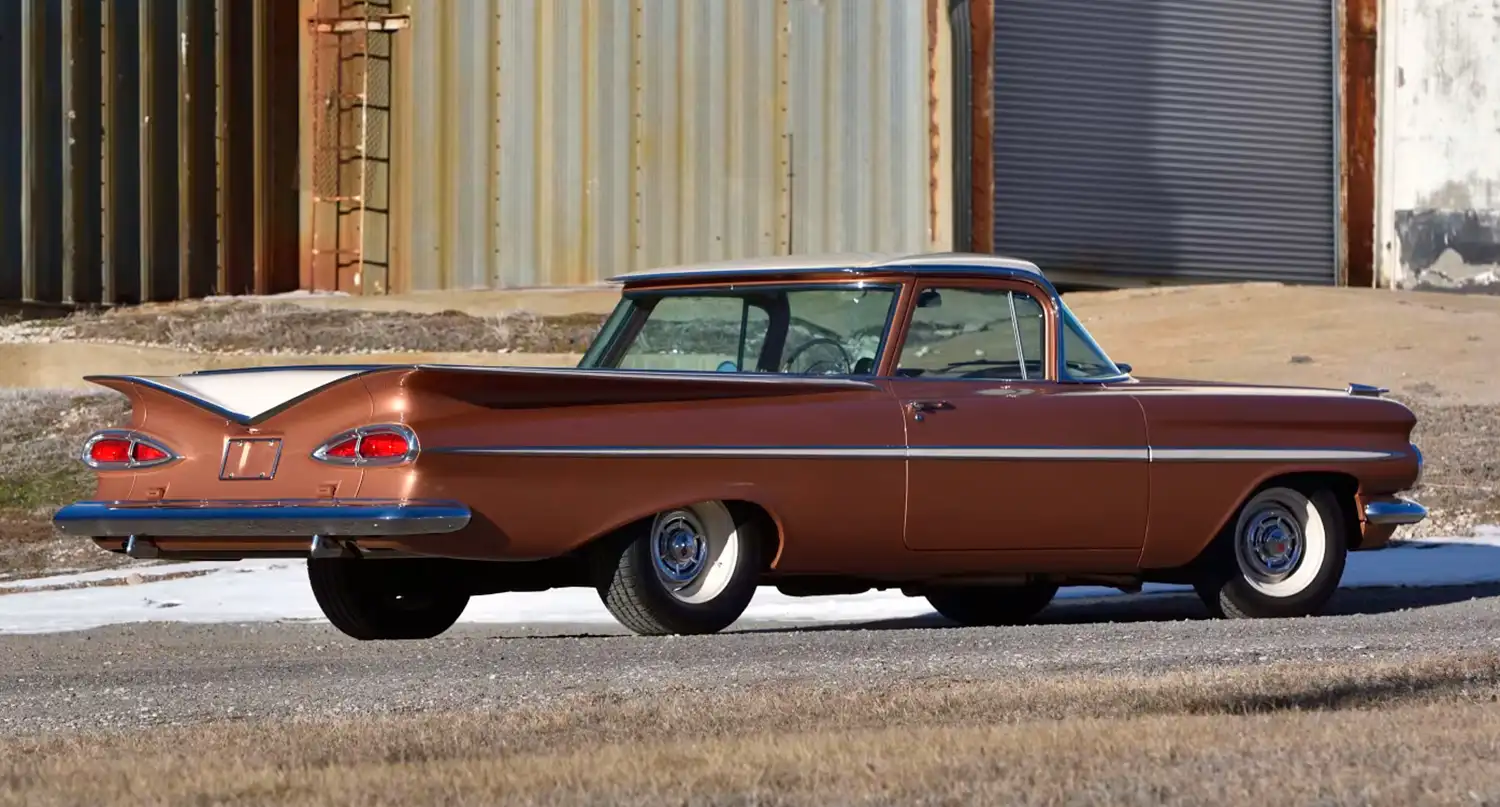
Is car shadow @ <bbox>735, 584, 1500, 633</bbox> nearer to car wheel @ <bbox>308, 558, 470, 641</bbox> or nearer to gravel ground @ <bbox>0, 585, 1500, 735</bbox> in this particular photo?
gravel ground @ <bbox>0, 585, 1500, 735</bbox>

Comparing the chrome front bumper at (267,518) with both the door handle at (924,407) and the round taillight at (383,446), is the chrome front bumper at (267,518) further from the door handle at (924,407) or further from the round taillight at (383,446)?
the door handle at (924,407)

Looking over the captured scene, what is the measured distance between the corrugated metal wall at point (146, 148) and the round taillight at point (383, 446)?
14.9m

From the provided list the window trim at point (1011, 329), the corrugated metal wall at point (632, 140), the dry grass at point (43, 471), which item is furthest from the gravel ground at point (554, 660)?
the corrugated metal wall at point (632, 140)

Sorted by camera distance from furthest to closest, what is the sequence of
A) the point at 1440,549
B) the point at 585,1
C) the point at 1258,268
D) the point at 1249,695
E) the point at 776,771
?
Result: the point at 1258,268, the point at 585,1, the point at 1440,549, the point at 1249,695, the point at 776,771

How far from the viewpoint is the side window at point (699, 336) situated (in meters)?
8.25

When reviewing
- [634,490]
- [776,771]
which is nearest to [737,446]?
[634,490]

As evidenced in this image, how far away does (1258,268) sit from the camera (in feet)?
84.7

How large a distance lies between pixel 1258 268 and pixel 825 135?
19.3 ft

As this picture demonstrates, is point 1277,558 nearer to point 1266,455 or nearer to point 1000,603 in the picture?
point 1266,455

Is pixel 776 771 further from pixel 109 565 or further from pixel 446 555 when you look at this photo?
pixel 109 565

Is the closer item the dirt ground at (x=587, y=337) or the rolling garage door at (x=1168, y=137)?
the dirt ground at (x=587, y=337)

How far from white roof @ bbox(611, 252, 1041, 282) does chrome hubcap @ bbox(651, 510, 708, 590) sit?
1.11 meters

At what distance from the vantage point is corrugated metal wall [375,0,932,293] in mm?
22172

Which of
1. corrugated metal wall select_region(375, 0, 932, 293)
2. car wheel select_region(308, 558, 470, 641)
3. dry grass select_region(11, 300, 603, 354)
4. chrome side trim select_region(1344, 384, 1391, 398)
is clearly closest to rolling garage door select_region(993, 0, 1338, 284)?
corrugated metal wall select_region(375, 0, 932, 293)
